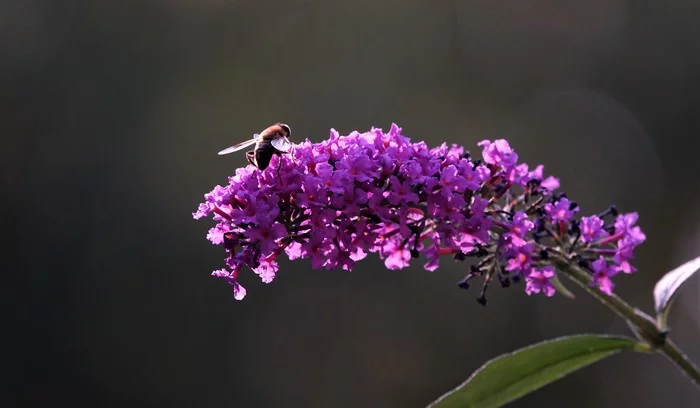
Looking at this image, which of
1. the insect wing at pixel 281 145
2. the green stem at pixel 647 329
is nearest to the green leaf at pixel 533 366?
the green stem at pixel 647 329

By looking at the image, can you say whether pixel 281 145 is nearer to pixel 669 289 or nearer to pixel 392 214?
pixel 392 214

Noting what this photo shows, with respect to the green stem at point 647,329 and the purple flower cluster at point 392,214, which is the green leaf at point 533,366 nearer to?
the green stem at point 647,329

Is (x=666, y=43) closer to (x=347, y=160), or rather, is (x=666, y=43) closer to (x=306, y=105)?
(x=306, y=105)

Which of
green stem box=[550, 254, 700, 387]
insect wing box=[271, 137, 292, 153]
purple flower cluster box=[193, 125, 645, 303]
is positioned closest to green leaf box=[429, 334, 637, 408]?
green stem box=[550, 254, 700, 387]

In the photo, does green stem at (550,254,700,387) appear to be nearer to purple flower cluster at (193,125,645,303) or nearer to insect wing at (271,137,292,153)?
purple flower cluster at (193,125,645,303)

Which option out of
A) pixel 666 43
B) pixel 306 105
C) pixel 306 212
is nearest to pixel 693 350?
pixel 666 43
